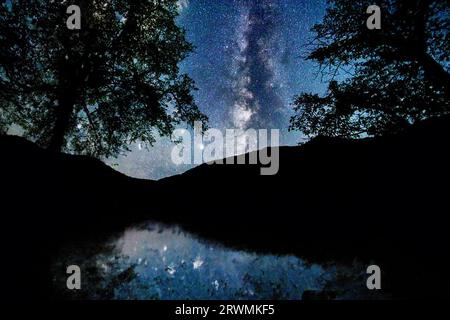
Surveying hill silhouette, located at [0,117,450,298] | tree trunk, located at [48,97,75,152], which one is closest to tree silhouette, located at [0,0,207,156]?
tree trunk, located at [48,97,75,152]

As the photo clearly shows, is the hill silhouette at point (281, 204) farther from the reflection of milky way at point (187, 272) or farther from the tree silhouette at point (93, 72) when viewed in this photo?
the tree silhouette at point (93, 72)

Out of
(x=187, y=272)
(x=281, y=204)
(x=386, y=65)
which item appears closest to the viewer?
(x=187, y=272)

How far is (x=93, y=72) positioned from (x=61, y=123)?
10.4ft

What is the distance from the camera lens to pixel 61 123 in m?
13.7

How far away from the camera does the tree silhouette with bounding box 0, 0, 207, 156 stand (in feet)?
42.4

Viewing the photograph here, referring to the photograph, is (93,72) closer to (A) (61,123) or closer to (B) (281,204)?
(A) (61,123)

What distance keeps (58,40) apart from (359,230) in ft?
Answer: 51.2

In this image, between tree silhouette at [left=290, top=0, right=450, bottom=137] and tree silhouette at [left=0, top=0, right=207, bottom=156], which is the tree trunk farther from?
tree silhouette at [left=290, top=0, right=450, bottom=137]

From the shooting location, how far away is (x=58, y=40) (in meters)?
13.7

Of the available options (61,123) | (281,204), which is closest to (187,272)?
(281,204)

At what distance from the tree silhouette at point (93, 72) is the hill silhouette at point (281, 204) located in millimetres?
7340

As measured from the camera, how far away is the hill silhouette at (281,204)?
4852 millimetres

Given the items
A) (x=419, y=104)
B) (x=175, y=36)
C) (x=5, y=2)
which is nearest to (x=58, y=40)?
(x=5, y=2)

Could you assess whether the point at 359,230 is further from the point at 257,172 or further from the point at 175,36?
the point at 175,36
